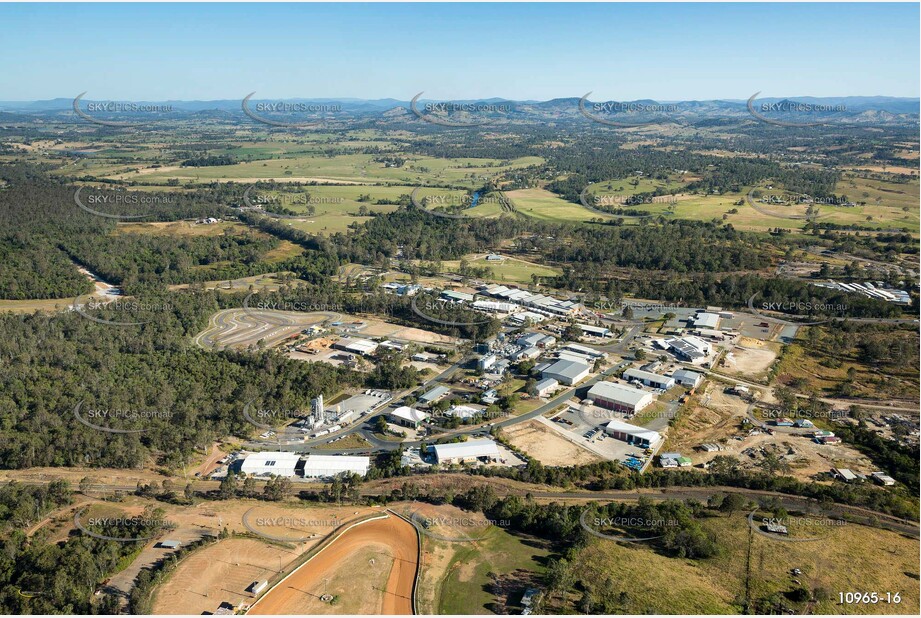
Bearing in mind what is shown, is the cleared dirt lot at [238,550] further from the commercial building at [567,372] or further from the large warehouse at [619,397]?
the commercial building at [567,372]

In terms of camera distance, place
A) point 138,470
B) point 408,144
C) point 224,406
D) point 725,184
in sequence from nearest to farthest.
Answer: point 138,470 < point 224,406 < point 725,184 < point 408,144

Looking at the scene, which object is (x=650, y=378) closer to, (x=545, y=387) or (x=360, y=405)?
(x=545, y=387)

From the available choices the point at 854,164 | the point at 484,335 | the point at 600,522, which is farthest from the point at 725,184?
the point at 600,522

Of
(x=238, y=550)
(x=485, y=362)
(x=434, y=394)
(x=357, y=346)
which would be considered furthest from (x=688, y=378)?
(x=238, y=550)

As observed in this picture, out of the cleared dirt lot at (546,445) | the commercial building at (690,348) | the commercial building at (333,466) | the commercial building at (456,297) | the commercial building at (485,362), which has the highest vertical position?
the commercial building at (456,297)

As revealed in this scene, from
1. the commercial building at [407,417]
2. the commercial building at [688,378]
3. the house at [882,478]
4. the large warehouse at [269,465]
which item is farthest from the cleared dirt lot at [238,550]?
the house at [882,478]

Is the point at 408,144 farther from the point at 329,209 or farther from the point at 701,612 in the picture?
the point at 701,612
